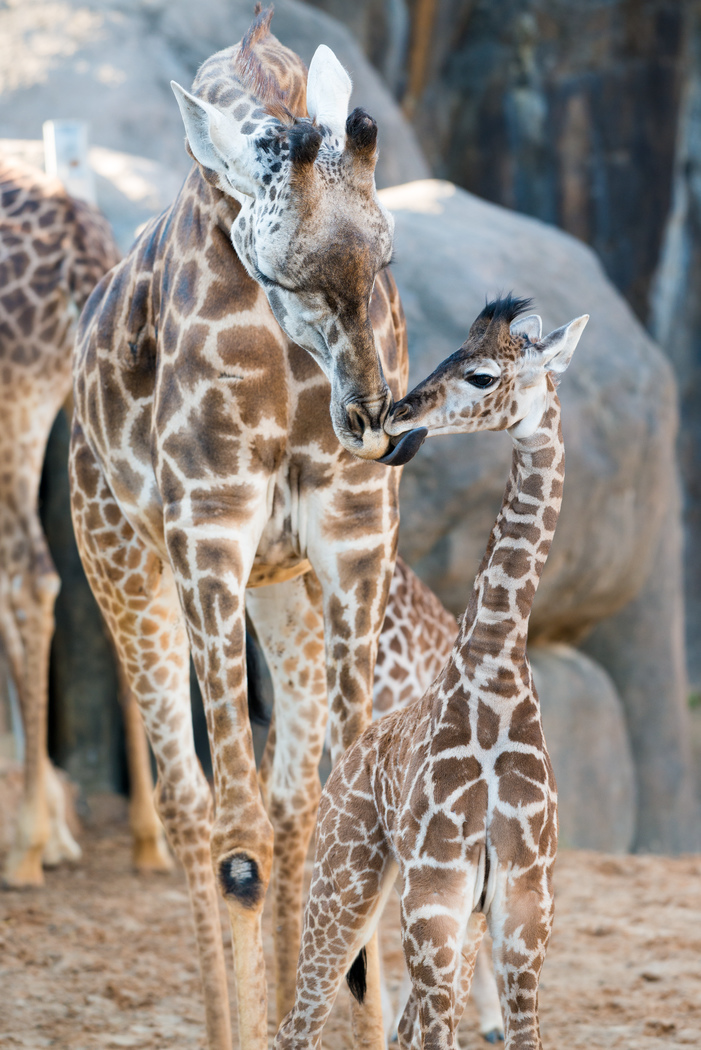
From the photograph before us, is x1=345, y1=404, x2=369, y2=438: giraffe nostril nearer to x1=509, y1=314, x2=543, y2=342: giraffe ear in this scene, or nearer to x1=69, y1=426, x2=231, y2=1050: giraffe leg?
x1=509, y1=314, x2=543, y2=342: giraffe ear

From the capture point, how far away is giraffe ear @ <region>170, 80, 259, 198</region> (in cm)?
227

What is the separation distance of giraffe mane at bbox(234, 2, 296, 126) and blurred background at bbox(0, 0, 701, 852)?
260 cm

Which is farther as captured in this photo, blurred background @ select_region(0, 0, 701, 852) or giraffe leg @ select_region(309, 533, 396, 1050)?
blurred background @ select_region(0, 0, 701, 852)

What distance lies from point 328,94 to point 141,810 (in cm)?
332

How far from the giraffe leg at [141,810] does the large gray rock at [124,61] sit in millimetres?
3390

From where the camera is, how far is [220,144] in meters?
2.30

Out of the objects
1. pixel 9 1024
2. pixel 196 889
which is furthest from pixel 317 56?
pixel 9 1024

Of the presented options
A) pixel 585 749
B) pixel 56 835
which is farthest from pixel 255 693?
pixel 585 749

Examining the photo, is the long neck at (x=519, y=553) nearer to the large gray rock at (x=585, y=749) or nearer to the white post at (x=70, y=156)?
the white post at (x=70, y=156)

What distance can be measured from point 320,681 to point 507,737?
95 centimetres

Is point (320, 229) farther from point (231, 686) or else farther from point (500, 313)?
point (231, 686)

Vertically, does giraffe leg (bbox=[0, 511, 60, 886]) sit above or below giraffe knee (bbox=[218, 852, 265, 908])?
below

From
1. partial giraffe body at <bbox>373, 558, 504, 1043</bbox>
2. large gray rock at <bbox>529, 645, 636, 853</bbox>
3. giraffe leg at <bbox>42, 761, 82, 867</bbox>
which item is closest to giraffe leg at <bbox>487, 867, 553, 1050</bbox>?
partial giraffe body at <bbox>373, 558, 504, 1043</bbox>

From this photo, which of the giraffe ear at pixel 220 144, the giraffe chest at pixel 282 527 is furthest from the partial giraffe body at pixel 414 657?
the giraffe ear at pixel 220 144
